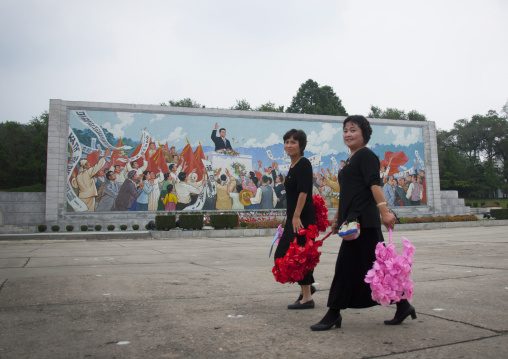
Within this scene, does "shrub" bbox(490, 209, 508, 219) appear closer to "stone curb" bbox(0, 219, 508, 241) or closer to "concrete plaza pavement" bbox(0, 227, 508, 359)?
"stone curb" bbox(0, 219, 508, 241)

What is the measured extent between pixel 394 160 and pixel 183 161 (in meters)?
15.0

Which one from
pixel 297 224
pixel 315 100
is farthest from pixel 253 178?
pixel 315 100

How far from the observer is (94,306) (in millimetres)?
4227

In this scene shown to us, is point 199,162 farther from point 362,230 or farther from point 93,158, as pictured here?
point 362,230

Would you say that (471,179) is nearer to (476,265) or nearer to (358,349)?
(476,265)

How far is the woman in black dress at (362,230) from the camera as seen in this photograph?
3.34 m

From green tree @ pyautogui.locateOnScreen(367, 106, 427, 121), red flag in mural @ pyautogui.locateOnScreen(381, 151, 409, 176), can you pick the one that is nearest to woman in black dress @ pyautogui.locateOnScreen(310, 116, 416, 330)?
red flag in mural @ pyautogui.locateOnScreen(381, 151, 409, 176)

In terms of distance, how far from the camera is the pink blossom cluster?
3.20 m

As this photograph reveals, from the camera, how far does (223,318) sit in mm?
3674

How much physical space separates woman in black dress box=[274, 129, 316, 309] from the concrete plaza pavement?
0.72ft

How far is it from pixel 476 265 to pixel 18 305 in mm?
6362

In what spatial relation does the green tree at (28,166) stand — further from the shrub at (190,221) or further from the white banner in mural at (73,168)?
the shrub at (190,221)

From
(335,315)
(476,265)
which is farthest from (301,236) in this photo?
(476,265)

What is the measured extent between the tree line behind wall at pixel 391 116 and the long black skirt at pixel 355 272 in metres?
35.8
